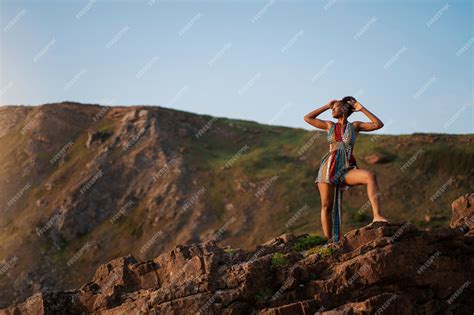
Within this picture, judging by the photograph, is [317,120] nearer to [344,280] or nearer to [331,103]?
[331,103]

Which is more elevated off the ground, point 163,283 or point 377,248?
point 377,248

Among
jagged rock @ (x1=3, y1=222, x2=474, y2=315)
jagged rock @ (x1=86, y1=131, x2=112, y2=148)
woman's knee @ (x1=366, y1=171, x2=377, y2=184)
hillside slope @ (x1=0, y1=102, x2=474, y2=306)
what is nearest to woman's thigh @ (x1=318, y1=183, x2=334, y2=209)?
woman's knee @ (x1=366, y1=171, x2=377, y2=184)

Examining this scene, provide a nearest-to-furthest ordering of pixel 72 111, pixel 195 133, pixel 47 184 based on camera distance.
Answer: pixel 47 184 < pixel 195 133 < pixel 72 111

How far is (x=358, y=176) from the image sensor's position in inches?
510

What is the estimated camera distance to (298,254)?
1284 centimetres

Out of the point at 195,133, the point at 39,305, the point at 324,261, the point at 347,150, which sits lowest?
the point at 39,305

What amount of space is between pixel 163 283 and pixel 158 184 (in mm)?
38389

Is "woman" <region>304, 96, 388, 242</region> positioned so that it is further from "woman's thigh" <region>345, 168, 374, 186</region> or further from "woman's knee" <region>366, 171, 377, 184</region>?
"woman's knee" <region>366, 171, 377, 184</region>

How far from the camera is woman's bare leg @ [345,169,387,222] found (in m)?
12.4

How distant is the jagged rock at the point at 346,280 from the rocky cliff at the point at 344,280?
0.02 m

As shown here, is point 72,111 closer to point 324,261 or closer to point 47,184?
point 47,184

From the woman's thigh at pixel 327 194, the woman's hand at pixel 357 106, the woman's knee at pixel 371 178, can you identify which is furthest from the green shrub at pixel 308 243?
the woman's hand at pixel 357 106

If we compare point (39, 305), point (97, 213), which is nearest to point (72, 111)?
point (97, 213)

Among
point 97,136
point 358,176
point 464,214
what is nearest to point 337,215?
point 358,176
